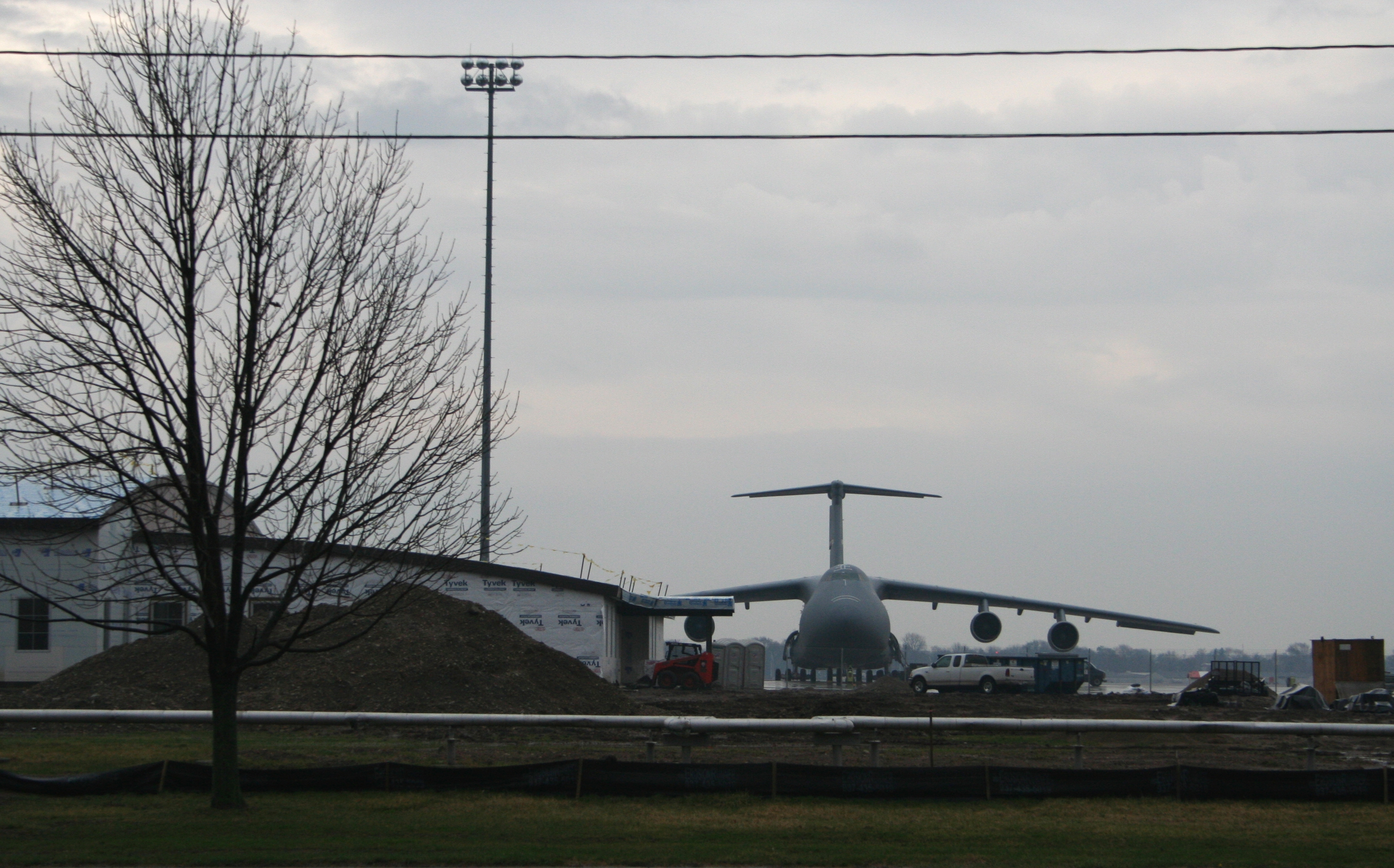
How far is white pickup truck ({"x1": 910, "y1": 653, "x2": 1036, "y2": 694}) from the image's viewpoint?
144 feet

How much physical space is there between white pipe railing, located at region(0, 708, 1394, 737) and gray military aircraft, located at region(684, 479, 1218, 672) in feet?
87.3

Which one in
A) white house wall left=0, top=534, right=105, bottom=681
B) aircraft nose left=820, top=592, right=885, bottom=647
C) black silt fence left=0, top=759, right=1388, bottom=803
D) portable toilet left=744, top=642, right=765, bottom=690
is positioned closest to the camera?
black silt fence left=0, top=759, right=1388, bottom=803

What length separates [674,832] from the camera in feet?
35.3

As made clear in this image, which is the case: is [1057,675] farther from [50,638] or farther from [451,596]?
[50,638]

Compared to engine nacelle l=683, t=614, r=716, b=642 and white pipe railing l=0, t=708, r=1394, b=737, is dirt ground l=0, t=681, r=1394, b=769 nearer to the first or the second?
white pipe railing l=0, t=708, r=1394, b=737

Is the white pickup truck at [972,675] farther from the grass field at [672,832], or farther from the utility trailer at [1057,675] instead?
the grass field at [672,832]

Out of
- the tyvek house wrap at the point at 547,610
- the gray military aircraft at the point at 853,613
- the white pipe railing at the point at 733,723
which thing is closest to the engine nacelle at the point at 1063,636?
the gray military aircraft at the point at 853,613

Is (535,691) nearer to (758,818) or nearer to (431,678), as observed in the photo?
(431,678)

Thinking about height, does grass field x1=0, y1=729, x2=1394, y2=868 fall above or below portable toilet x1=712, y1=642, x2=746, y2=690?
above

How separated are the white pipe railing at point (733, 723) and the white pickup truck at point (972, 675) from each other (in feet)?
94.8

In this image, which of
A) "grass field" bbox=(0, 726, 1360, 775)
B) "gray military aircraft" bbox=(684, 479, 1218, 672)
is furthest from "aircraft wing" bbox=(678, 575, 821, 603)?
"grass field" bbox=(0, 726, 1360, 775)

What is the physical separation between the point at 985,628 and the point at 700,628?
475 inches

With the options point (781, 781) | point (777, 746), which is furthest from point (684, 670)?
point (781, 781)

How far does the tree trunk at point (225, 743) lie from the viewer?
11492 millimetres
